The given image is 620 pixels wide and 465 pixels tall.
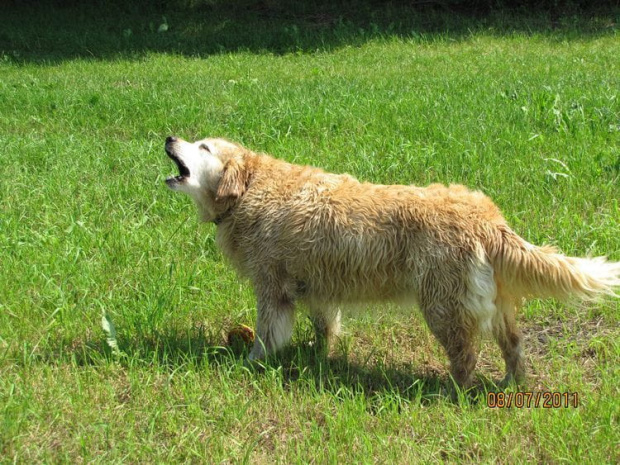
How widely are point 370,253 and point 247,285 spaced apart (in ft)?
4.61

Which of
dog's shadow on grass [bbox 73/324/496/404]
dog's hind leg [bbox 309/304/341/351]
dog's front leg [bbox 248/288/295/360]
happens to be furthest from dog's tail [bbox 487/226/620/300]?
dog's front leg [bbox 248/288/295/360]

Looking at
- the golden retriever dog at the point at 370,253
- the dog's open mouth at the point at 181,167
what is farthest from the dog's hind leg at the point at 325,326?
the dog's open mouth at the point at 181,167

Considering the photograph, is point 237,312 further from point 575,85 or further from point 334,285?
Result: point 575,85

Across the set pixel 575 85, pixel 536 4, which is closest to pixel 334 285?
pixel 575 85

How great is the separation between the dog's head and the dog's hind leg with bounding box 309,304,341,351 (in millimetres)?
903

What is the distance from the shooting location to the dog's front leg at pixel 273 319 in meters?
4.47

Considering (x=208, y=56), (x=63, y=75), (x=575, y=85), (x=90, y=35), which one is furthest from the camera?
(x=90, y=35)

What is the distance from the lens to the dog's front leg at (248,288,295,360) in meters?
4.47

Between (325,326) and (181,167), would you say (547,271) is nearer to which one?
(325,326)

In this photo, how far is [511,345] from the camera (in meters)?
4.25

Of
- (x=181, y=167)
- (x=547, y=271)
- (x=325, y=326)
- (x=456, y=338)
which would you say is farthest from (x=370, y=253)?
(x=181, y=167)

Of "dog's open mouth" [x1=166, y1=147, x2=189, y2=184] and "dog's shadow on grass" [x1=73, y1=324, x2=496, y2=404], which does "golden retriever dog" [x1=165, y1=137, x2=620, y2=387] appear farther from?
"dog's shadow on grass" [x1=73, y1=324, x2=496, y2=404]

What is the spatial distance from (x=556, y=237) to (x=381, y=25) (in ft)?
39.5

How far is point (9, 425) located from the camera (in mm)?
3625
